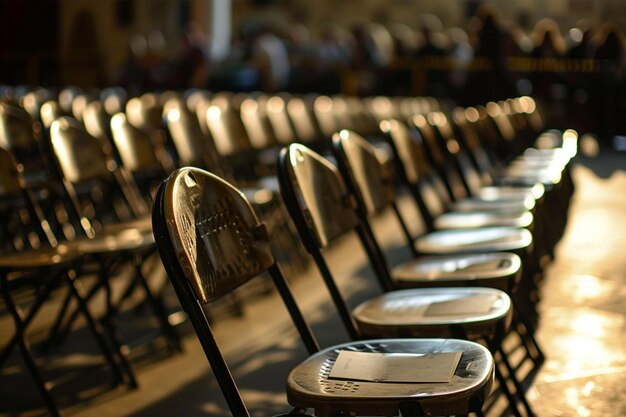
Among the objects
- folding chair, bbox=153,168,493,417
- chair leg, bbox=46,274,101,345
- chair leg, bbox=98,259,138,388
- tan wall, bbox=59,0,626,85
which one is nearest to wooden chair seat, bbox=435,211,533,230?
chair leg, bbox=98,259,138,388

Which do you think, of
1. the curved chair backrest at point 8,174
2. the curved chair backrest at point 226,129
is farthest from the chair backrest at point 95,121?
the curved chair backrest at point 8,174

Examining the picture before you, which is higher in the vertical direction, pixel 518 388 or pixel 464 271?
pixel 464 271

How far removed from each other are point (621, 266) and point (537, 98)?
9252 millimetres

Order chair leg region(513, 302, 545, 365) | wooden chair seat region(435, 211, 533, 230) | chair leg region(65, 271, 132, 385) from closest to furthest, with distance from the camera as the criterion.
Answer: chair leg region(65, 271, 132, 385) < chair leg region(513, 302, 545, 365) < wooden chair seat region(435, 211, 533, 230)

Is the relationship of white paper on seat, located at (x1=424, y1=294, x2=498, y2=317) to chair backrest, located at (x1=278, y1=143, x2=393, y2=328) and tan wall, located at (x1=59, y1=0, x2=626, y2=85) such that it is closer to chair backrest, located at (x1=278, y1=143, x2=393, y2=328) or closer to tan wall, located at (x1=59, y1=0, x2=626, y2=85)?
chair backrest, located at (x1=278, y1=143, x2=393, y2=328)

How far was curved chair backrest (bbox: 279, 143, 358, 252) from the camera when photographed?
9.55 feet

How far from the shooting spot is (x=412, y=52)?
51.4 ft

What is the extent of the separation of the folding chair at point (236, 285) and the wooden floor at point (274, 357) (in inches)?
36.0

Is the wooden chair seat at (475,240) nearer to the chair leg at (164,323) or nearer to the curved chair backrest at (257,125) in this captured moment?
the chair leg at (164,323)

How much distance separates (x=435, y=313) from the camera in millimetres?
2949

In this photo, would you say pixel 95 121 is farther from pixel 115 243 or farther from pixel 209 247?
pixel 209 247

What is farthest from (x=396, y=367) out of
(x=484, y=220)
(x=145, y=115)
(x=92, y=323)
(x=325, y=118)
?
(x=325, y=118)

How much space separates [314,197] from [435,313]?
52 cm

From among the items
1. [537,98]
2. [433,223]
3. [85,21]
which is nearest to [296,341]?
[433,223]
